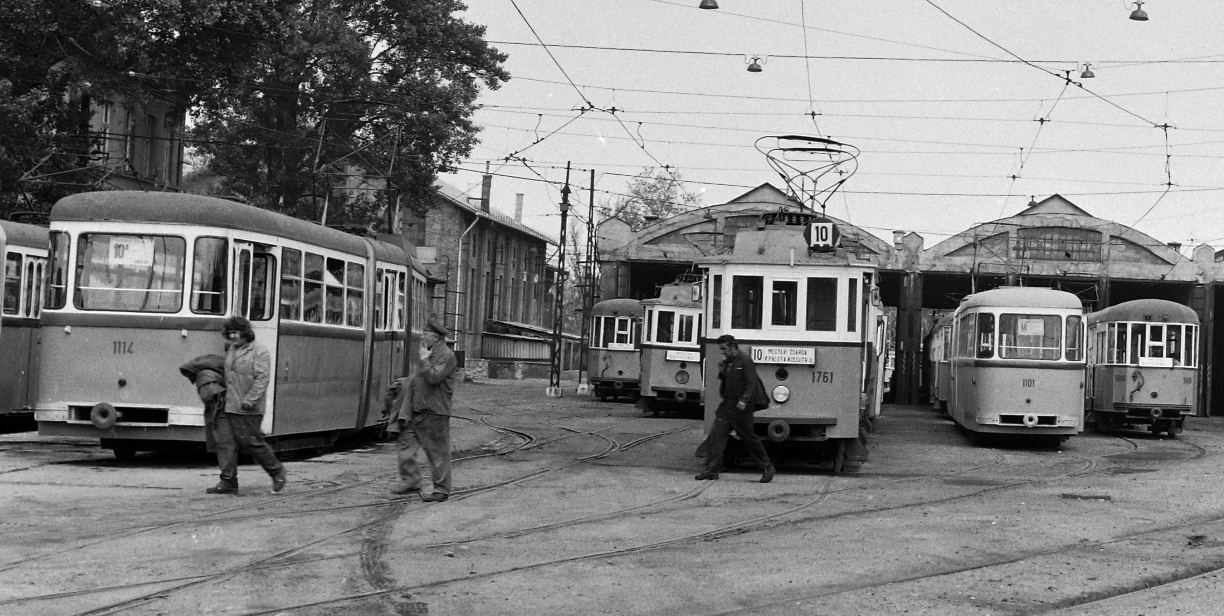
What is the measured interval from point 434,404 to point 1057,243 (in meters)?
41.1

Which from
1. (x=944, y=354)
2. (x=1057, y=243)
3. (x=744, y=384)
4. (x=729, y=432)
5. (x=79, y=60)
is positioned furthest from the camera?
(x=1057, y=243)

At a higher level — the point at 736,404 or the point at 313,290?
the point at 313,290

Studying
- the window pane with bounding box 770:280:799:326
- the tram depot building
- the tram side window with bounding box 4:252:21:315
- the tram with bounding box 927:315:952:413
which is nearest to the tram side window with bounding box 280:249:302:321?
the tram side window with bounding box 4:252:21:315

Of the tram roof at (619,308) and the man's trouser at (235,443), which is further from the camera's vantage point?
the tram roof at (619,308)

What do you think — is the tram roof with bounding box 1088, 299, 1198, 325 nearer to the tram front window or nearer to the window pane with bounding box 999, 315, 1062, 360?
the window pane with bounding box 999, 315, 1062, 360

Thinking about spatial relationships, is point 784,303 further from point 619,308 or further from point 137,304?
point 619,308

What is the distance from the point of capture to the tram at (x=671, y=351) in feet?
111

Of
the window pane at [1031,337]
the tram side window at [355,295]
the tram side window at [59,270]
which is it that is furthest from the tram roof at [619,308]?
the tram side window at [59,270]

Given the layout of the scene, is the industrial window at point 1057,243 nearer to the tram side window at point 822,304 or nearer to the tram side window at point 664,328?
the tram side window at point 664,328

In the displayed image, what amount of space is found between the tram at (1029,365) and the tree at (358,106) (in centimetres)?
1882

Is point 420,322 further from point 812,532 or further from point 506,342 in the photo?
point 506,342

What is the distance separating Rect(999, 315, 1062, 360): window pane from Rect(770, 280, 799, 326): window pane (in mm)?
8136

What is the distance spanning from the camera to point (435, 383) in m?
13.3

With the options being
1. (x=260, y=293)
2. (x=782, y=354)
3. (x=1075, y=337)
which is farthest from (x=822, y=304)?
(x=1075, y=337)
